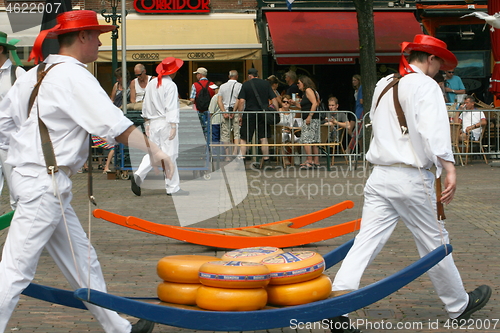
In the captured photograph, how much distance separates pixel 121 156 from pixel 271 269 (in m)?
9.19

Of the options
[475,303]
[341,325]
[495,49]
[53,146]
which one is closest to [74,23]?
[53,146]

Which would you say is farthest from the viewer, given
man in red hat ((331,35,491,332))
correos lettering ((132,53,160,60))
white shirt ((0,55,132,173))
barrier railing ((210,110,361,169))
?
correos lettering ((132,53,160,60))

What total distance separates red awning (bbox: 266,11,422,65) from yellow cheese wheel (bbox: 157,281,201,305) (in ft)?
49.7

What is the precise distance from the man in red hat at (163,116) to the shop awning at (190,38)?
8.39 m

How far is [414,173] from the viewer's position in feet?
14.1

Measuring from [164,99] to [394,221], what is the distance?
6878 mm

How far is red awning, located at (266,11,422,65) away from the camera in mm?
18703

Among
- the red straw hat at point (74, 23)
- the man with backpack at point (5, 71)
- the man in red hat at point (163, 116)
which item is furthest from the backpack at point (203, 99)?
the red straw hat at point (74, 23)

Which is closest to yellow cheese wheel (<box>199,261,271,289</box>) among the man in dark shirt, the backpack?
the man in dark shirt

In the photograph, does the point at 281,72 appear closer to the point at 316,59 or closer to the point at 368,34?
the point at 316,59

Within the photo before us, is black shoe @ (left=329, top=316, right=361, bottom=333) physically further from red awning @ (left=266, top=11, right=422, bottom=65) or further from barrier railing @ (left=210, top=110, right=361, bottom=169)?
red awning @ (left=266, top=11, right=422, bottom=65)

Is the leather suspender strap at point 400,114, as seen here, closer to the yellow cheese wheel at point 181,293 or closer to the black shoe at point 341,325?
the black shoe at point 341,325

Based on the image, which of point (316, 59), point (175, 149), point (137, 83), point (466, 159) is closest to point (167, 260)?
point (175, 149)

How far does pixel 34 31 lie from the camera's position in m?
18.9
